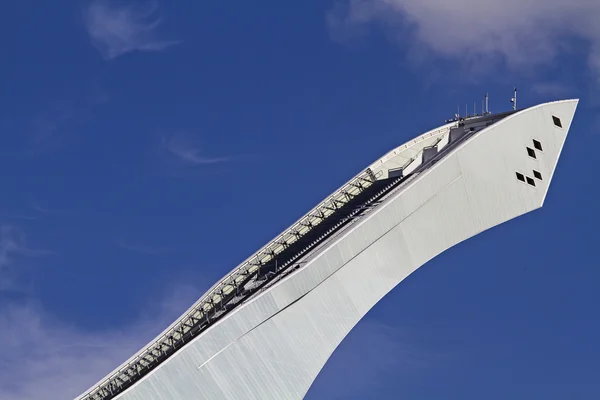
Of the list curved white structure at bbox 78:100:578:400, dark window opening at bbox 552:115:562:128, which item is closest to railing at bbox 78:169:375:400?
curved white structure at bbox 78:100:578:400

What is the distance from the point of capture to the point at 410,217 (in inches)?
2827

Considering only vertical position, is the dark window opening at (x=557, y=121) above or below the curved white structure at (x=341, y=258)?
above

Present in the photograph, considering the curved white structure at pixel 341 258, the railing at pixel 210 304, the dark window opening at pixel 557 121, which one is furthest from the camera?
the dark window opening at pixel 557 121

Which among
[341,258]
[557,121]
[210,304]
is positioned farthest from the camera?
[557,121]

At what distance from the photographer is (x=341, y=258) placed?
2677 inches

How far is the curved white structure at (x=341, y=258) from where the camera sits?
212 ft

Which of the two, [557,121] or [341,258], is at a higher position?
[557,121]

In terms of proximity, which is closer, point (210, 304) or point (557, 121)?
point (210, 304)

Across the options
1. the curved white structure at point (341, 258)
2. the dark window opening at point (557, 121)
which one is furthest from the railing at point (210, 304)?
the dark window opening at point (557, 121)

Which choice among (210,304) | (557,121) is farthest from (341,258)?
(557,121)

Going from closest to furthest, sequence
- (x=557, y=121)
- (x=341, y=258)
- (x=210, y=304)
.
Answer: (x=341, y=258)
(x=210, y=304)
(x=557, y=121)

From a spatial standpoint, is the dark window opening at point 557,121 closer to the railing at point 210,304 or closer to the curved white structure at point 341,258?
the curved white structure at point 341,258

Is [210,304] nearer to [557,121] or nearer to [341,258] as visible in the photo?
[341,258]

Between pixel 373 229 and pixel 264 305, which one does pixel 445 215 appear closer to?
pixel 373 229
